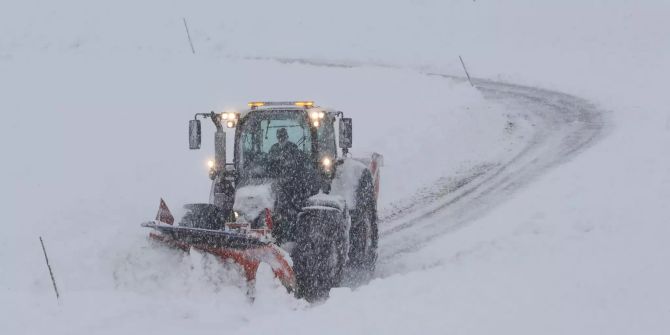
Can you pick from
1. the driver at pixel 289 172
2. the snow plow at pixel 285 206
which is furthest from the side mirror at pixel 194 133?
the driver at pixel 289 172

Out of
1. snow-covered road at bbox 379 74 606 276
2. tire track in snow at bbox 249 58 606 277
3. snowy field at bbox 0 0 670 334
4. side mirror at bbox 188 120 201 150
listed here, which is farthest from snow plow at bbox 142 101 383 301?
tire track in snow at bbox 249 58 606 277

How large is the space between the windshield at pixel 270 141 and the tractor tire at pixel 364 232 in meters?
1.05

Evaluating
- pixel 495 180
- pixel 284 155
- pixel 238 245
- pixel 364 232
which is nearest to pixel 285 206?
pixel 284 155

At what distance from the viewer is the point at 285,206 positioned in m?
8.45

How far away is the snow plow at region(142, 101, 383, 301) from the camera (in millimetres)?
7547

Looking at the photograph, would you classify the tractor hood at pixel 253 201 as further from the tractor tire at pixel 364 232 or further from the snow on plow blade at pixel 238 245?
the tractor tire at pixel 364 232

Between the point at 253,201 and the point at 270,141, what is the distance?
3.70 feet

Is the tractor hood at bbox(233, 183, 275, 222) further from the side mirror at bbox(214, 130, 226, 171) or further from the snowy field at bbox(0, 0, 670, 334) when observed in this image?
the side mirror at bbox(214, 130, 226, 171)

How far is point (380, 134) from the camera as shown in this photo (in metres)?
16.3

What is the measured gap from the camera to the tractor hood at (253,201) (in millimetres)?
7996

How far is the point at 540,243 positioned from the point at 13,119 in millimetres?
12196

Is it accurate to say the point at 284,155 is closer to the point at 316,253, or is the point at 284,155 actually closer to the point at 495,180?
the point at 316,253

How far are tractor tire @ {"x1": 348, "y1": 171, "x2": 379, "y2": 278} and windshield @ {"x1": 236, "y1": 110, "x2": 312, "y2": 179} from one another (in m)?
1.05

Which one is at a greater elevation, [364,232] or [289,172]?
[289,172]
